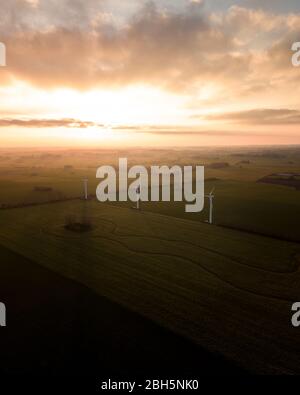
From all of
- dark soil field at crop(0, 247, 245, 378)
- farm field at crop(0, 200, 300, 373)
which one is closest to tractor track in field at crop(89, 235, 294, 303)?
farm field at crop(0, 200, 300, 373)

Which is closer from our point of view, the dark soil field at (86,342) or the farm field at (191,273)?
the dark soil field at (86,342)

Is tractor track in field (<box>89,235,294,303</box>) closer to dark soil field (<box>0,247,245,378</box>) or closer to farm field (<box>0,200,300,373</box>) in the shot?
farm field (<box>0,200,300,373</box>)

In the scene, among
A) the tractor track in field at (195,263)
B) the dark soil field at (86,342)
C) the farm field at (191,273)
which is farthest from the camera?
the tractor track in field at (195,263)

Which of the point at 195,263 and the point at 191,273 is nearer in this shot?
the point at 191,273

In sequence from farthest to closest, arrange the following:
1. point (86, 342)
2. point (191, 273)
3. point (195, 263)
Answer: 1. point (195, 263)
2. point (191, 273)
3. point (86, 342)

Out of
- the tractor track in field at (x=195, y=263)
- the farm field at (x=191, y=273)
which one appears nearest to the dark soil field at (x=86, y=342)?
the farm field at (x=191, y=273)

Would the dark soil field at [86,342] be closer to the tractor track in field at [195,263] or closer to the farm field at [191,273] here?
the farm field at [191,273]

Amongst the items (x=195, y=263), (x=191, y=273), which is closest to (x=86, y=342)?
(x=191, y=273)

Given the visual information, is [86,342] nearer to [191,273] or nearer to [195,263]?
[191,273]

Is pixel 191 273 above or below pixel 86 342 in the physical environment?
above
